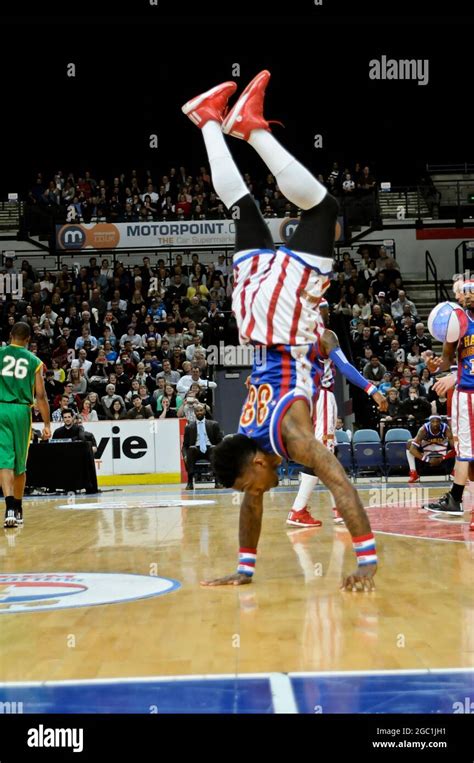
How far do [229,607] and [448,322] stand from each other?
4.02 metres

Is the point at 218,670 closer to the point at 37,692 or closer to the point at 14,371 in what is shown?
the point at 37,692

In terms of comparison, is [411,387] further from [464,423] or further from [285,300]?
[285,300]

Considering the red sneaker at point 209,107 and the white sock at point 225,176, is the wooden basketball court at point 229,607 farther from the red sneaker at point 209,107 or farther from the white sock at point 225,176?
the red sneaker at point 209,107

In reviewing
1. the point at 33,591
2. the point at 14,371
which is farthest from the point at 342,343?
the point at 33,591

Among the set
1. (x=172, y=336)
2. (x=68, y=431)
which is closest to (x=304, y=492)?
(x=68, y=431)

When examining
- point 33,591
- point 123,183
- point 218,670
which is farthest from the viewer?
point 123,183

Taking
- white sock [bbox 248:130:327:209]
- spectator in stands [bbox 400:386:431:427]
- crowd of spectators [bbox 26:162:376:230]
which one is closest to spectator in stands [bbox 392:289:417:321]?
crowd of spectators [bbox 26:162:376:230]

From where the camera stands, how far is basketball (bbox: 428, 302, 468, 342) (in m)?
7.73

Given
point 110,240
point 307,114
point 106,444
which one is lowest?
point 106,444

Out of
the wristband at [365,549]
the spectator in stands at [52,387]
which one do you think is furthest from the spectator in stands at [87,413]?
the wristband at [365,549]

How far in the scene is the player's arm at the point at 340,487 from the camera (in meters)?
4.73

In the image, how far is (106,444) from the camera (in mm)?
16906

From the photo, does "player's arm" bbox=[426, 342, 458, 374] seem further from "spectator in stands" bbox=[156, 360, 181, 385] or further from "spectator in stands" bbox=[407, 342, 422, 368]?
"spectator in stands" bbox=[156, 360, 181, 385]
